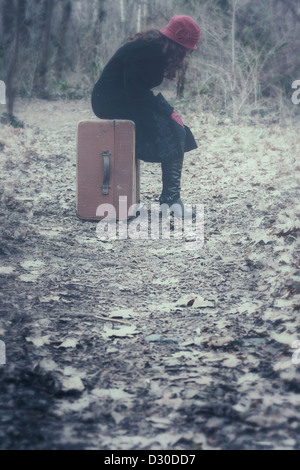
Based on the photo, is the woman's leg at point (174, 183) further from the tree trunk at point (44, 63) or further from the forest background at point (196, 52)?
the tree trunk at point (44, 63)

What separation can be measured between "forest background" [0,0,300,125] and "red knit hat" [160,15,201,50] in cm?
348

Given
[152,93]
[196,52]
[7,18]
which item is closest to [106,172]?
[152,93]

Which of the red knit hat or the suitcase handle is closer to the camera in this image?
the red knit hat

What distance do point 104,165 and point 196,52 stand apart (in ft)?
23.7

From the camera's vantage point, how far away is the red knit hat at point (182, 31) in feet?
13.3

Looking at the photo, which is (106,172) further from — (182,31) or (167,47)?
(182,31)

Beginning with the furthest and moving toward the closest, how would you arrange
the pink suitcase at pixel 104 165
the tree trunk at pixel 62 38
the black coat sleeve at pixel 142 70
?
the tree trunk at pixel 62 38 < the pink suitcase at pixel 104 165 < the black coat sleeve at pixel 142 70

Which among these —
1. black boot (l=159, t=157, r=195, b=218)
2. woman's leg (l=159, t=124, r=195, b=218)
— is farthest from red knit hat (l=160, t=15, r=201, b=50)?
black boot (l=159, t=157, r=195, b=218)

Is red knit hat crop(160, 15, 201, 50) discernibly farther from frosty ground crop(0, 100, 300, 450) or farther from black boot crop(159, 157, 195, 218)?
frosty ground crop(0, 100, 300, 450)

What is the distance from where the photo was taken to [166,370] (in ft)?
6.72

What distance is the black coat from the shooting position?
410 cm

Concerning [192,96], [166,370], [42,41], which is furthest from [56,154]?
[42,41]

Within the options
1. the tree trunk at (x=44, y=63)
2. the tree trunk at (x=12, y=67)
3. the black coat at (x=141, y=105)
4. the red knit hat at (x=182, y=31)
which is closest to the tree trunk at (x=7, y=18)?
the tree trunk at (x=44, y=63)

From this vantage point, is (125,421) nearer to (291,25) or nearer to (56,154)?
(56,154)
